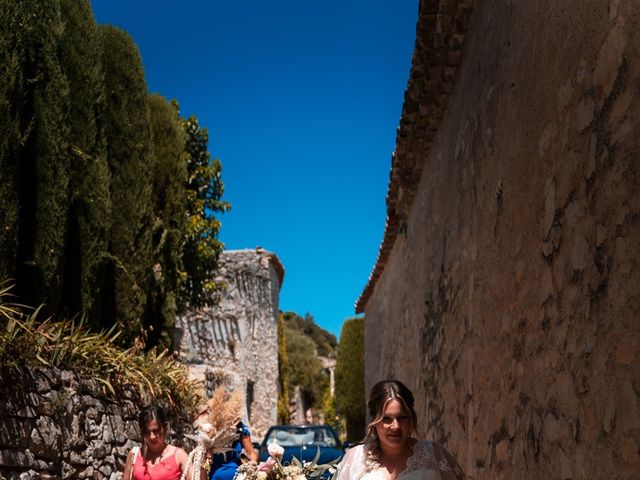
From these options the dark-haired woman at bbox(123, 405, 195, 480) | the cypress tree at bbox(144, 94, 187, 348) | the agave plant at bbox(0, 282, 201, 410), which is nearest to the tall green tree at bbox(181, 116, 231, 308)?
the cypress tree at bbox(144, 94, 187, 348)

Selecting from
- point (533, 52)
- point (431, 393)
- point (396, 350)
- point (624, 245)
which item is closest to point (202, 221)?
point (396, 350)

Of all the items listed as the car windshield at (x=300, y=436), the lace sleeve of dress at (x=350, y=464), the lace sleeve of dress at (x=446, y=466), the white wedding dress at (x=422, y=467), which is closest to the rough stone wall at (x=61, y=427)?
the lace sleeve of dress at (x=350, y=464)

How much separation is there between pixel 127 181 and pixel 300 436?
5.23 meters

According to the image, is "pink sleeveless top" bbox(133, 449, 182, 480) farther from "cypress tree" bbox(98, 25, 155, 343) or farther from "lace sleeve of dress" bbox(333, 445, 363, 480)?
"cypress tree" bbox(98, 25, 155, 343)

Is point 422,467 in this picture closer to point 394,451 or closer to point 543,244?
point 394,451

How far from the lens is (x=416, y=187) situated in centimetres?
888

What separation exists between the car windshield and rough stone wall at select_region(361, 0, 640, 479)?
20.1 feet

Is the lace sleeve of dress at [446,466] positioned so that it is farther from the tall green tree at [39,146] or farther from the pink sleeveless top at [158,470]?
the tall green tree at [39,146]

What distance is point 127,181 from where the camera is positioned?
11094 millimetres

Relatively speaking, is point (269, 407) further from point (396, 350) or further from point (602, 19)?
point (602, 19)

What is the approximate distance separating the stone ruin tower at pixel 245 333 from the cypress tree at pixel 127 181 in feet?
36.0

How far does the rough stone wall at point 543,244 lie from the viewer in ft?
8.05

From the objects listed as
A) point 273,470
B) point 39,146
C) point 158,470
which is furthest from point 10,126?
point 273,470

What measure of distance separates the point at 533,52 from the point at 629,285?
168 cm
